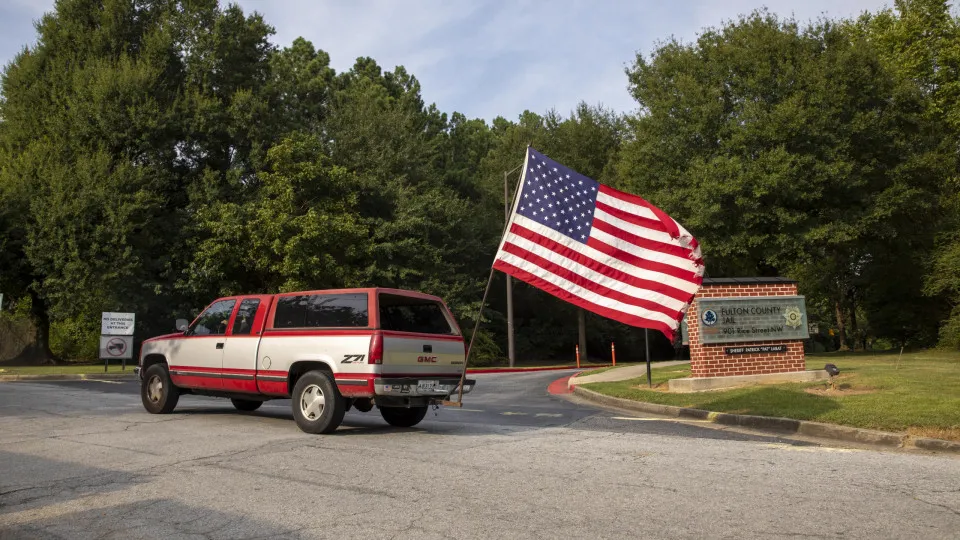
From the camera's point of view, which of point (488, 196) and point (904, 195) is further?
point (488, 196)

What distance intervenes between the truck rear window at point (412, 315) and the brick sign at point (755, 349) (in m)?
7.22

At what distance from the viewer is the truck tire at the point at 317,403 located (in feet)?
28.9

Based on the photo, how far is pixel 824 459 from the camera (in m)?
7.16

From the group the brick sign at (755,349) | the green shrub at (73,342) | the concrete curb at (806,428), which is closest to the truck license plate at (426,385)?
the concrete curb at (806,428)

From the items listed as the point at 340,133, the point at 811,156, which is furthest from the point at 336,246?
the point at 811,156

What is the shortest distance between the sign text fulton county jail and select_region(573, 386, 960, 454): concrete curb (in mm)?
2754

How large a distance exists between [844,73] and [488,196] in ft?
70.6

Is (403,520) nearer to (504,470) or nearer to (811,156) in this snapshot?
(504,470)

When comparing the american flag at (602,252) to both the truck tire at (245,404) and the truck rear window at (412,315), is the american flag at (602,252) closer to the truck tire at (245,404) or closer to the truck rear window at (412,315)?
the truck rear window at (412,315)

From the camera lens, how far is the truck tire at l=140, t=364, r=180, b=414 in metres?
11.1

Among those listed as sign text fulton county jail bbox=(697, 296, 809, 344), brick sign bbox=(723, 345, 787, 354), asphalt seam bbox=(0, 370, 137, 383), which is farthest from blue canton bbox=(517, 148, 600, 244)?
asphalt seam bbox=(0, 370, 137, 383)

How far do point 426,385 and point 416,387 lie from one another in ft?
0.60

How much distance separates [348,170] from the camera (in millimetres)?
34750

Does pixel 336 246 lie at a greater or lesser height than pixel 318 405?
greater
